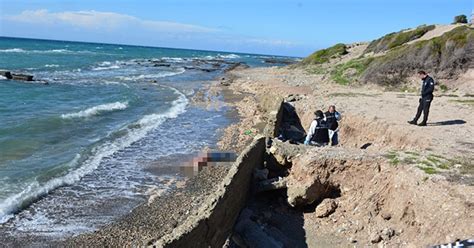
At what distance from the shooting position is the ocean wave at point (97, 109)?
85.0 ft

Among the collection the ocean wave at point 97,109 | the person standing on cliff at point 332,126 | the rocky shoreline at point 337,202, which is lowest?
the ocean wave at point 97,109

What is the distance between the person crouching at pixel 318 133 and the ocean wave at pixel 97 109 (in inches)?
611

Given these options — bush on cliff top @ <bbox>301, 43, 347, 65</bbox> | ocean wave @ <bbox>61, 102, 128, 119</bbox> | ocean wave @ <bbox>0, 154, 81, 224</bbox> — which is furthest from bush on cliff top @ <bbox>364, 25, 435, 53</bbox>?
ocean wave @ <bbox>0, 154, 81, 224</bbox>

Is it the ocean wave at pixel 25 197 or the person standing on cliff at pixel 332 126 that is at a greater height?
the person standing on cliff at pixel 332 126

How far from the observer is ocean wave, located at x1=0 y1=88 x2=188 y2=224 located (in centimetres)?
1280

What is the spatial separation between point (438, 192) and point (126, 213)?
26.0ft

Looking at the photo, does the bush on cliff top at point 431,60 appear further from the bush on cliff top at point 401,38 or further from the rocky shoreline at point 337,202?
the rocky shoreline at point 337,202

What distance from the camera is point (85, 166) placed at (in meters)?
16.6

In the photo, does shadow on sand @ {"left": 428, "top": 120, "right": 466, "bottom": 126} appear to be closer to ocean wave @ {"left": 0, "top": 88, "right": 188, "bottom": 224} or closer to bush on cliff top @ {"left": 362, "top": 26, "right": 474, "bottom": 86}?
bush on cliff top @ {"left": 362, "top": 26, "right": 474, "bottom": 86}

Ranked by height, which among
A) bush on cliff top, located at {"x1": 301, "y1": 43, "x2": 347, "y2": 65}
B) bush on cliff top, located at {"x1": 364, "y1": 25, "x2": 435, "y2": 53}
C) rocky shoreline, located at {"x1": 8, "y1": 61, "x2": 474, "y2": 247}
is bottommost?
rocky shoreline, located at {"x1": 8, "y1": 61, "x2": 474, "y2": 247}

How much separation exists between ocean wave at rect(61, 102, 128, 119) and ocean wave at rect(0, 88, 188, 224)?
3073 mm

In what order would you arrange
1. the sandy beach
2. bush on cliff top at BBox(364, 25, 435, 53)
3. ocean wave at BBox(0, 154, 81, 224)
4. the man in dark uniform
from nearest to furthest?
1. the sandy beach
2. ocean wave at BBox(0, 154, 81, 224)
3. the man in dark uniform
4. bush on cliff top at BBox(364, 25, 435, 53)

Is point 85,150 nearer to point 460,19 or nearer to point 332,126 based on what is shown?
point 332,126

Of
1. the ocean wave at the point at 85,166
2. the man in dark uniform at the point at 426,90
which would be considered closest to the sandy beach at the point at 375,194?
the man in dark uniform at the point at 426,90
